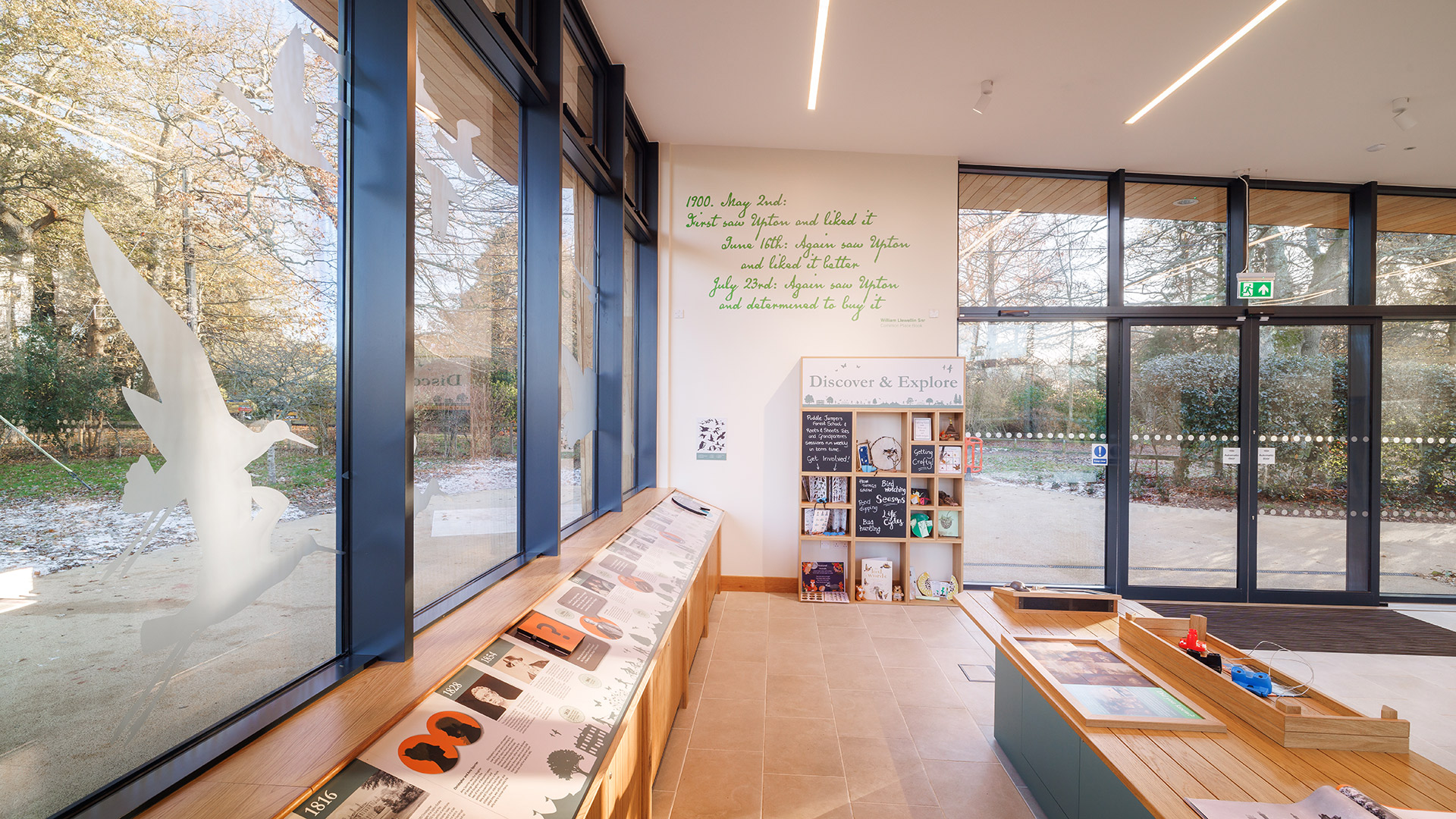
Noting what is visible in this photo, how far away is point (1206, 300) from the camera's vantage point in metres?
5.05

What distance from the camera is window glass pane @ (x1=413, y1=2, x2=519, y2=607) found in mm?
1839

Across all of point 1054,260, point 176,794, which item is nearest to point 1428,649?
point 1054,260

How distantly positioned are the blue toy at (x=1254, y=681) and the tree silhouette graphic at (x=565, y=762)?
1.95 m

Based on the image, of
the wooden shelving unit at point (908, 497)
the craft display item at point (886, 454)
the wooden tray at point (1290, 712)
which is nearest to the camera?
the wooden tray at point (1290, 712)

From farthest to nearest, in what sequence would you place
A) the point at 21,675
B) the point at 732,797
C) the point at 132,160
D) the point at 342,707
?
the point at 732,797 → the point at 342,707 → the point at 132,160 → the point at 21,675

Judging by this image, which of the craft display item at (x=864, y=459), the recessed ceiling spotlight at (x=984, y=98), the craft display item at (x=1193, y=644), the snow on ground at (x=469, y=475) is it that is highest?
the recessed ceiling spotlight at (x=984, y=98)

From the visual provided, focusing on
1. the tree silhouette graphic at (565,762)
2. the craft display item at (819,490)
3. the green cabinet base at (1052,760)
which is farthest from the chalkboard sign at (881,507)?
the tree silhouette graphic at (565,762)

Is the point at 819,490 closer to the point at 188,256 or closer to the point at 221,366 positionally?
the point at 221,366

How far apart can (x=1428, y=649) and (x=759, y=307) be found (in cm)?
529

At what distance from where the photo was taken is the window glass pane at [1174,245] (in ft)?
16.5

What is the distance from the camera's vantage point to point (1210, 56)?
3.44 metres

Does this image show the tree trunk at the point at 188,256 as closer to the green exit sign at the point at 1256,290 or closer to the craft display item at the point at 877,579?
the craft display item at the point at 877,579

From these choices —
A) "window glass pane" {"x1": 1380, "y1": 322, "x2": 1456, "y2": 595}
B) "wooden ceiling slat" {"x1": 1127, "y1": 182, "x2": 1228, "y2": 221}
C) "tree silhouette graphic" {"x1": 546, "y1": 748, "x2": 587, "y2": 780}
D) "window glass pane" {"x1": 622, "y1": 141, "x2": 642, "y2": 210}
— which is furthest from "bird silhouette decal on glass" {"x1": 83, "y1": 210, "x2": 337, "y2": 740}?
"window glass pane" {"x1": 1380, "y1": 322, "x2": 1456, "y2": 595}

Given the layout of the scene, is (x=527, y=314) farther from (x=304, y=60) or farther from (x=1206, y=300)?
(x=1206, y=300)
